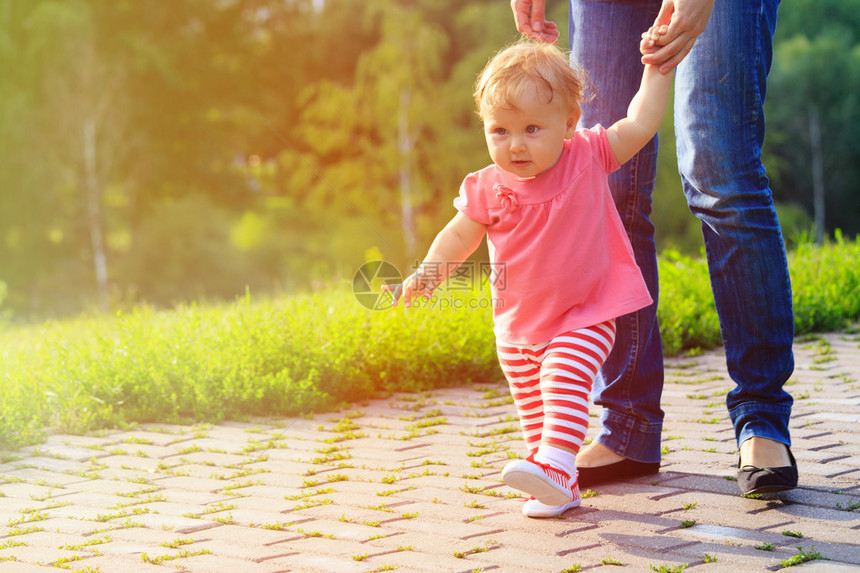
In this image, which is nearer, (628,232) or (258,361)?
(628,232)

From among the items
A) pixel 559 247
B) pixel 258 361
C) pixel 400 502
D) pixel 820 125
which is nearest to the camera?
pixel 559 247

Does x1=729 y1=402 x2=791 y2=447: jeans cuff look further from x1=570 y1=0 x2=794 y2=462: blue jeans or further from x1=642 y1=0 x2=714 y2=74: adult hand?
x1=642 y1=0 x2=714 y2=74: adult hand

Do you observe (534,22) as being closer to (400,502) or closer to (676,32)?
(676,32)

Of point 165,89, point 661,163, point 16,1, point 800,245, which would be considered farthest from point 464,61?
point 800,245

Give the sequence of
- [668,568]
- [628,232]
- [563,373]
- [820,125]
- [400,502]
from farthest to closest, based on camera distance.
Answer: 1. [820,125]
2. [628,232]
3. [400,502]
4. [563,373]
5. [668,568]

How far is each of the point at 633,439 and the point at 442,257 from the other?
2.76ft

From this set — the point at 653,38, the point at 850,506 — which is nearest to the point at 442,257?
the point at 653,38

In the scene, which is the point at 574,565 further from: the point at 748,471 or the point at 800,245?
the point at 800,245

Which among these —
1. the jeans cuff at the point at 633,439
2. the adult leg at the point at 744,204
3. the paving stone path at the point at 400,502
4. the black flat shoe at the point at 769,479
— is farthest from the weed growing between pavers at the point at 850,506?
the jeans cuff at the point at 633,439

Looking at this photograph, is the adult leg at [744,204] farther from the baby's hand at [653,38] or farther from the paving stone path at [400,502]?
the paving stone path at [400,502]

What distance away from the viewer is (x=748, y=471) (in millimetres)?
2418

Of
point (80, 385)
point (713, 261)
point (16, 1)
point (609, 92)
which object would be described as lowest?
point (80, 385)

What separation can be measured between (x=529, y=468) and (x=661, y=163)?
24780mm

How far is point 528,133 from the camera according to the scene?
2.47 metres
